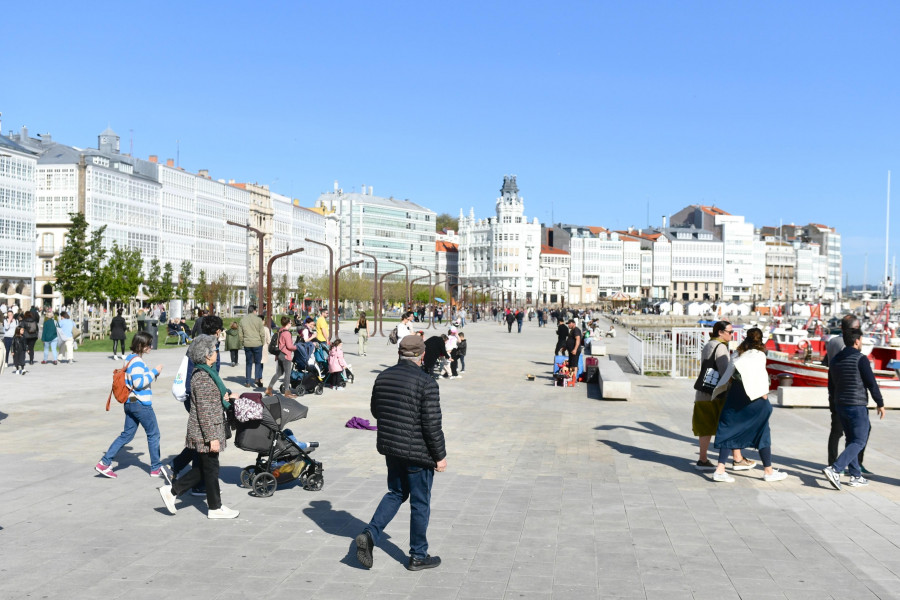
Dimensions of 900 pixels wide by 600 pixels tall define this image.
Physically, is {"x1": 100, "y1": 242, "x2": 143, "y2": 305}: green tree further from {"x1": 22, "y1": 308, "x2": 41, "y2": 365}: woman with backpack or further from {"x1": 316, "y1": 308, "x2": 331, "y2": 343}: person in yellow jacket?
{"x1": 316, "y1": 308, "x2": 331, "y2": 343}: person in yellow jacket

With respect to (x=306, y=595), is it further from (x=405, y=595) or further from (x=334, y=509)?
(x=334, y=509)

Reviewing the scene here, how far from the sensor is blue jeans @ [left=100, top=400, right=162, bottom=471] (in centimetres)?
998

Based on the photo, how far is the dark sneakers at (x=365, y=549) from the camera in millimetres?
6875

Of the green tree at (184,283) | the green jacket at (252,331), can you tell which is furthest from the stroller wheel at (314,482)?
the green tree at (184,283)

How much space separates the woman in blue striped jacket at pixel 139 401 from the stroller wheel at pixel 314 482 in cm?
133

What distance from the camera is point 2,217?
74.1 m

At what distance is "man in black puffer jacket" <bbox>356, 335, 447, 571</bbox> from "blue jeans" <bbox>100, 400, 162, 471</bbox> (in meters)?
3.78

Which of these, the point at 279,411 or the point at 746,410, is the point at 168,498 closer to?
the point at 279,411

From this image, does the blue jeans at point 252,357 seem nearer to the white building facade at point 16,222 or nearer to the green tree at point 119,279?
the green tree at point 119,279

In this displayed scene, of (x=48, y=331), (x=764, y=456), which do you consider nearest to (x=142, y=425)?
(x=764, y=456)

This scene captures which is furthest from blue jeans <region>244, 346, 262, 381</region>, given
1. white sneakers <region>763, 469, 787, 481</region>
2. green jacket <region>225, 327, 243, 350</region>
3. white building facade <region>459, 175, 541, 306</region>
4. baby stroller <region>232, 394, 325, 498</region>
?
white building facade <region>459, 175, 541, 306</region>

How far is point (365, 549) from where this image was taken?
6879 mm

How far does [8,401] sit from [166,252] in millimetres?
91998

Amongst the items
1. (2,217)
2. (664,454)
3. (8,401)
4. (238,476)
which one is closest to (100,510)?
(238,476)
